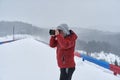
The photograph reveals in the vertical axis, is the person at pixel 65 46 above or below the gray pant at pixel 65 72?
above

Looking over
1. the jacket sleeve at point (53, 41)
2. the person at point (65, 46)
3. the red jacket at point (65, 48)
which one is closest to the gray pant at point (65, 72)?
the person at point (65, 46)

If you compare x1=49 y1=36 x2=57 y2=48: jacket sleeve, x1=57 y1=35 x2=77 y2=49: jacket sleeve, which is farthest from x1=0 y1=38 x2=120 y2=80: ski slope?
x1=57 y1=35 x2=77 y2=49: jacket sleeve

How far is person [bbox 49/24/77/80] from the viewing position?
5371 millimetres

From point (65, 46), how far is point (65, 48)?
69 millimetres

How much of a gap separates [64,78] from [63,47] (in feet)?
2.55

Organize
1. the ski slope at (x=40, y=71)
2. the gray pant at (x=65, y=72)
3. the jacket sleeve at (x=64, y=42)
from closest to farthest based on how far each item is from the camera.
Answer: the jacket sleeve at (x=64, y=42), the gray pant at (x=65, y=72), the ski slope at (x=40, y=71)

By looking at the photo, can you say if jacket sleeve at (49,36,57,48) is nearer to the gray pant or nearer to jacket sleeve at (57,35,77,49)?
jacket sleeve at (57,35,77,49)

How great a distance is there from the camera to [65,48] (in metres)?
5.40

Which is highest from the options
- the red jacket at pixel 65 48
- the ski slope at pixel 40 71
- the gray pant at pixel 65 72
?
the red jacket at pixel 65 48

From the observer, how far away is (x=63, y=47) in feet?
17.6

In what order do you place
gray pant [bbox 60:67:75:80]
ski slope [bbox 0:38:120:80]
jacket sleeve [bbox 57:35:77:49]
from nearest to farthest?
jacket sleeve [bbox 57:35:77:49], gray pant [bbox 60:67:75:80], ski slope [bbox 0:38:120:80]

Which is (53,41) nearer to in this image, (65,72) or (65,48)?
(65,48)

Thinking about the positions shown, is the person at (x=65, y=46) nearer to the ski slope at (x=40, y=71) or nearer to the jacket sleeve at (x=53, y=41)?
the jacket sleeve at (x=53, y=41)

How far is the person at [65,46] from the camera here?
537 centimetres
